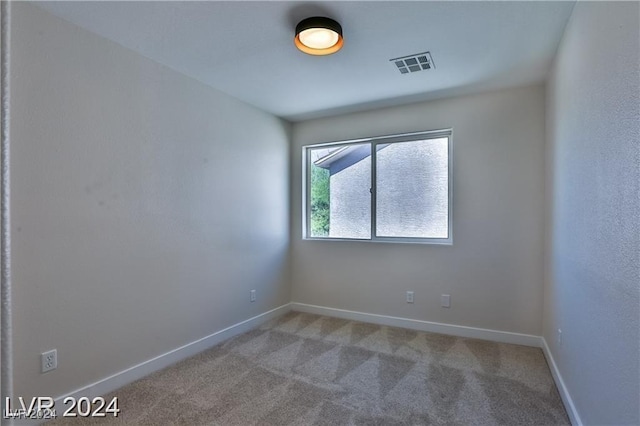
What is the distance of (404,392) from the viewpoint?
88.8 inches

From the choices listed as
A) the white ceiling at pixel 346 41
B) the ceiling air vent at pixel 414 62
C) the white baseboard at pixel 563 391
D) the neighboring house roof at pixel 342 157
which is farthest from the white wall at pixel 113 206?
the white baseboard at pixel 563 391

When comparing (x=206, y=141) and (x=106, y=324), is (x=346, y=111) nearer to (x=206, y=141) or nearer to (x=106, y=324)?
(x=206, y=141)

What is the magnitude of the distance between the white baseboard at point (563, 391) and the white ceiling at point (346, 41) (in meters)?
2.27

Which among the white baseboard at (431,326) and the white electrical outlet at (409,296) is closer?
the white baseboard at (431,326)

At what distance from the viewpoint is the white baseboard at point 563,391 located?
72.1 inches

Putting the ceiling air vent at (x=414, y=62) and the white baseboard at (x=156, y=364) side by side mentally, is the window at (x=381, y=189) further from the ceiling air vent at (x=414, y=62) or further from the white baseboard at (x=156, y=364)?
the white baseboard at (x=156, y=364)

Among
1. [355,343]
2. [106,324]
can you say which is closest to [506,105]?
[355,343]

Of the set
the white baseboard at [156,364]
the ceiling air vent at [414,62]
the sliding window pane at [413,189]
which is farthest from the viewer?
the sliding window pane at [413,189]

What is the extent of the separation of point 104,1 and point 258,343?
9.11 ft

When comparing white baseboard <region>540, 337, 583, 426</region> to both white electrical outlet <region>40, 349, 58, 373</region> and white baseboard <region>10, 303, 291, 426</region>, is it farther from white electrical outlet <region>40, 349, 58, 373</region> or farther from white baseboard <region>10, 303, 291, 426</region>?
white electrical outlet <region>40, 349, 58, 373</region>

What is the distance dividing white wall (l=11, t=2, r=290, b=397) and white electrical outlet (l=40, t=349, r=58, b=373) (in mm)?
31

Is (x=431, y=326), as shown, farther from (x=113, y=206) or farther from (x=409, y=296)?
(x=113, y=206)

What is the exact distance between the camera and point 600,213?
150cm

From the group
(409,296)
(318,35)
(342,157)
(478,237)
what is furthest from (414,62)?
(409,296)
